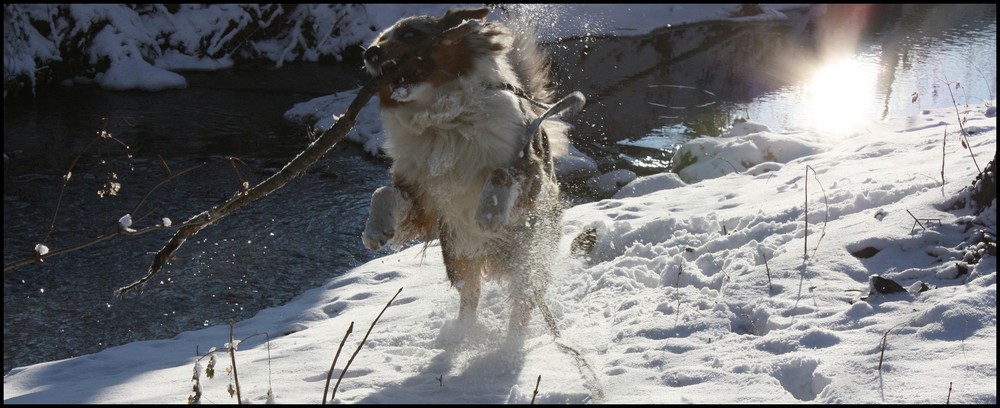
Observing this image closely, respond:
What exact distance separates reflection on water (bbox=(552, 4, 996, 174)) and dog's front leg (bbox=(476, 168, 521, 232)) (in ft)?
17.5

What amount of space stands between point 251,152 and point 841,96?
887 cm

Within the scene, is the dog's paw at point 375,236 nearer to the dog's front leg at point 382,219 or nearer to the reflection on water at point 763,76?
the dog's front leg at point 382,219

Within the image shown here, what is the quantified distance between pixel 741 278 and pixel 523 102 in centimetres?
160

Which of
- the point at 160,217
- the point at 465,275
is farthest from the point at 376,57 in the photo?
the point at 160,217

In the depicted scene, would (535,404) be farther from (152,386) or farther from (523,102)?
(523,102)

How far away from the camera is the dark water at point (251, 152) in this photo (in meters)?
6.04

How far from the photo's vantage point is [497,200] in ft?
13.7

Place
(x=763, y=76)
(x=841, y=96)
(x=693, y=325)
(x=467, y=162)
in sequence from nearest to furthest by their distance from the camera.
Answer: (x=693, y=325), (x=467, y=162), (x=841, y=96), (x=763, y=76)

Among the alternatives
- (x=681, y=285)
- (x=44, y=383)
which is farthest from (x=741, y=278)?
(x=44, y=383)

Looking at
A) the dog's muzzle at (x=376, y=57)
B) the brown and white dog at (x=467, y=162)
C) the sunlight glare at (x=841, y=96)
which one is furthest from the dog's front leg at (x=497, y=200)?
the sunlight glare at (x=841, y=96)

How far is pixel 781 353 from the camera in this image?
341cm

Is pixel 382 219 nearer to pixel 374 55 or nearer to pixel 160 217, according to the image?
pixel 374 55

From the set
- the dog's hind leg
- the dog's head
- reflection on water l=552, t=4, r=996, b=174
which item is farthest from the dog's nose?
reflection on water l=552, t=4, r=996, b=174

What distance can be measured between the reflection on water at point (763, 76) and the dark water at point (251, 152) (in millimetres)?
53
